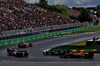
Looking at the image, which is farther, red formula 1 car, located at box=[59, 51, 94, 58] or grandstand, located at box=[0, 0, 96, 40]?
grandstand, located at box=[0, 0, 96, 40]

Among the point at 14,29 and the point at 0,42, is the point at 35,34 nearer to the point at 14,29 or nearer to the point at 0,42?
the point at 14,29

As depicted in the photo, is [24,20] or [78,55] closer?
[78,55]

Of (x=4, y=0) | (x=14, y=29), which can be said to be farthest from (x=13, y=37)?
(x=4, y=0)

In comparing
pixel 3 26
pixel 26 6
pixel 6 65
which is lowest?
pixel 6 65

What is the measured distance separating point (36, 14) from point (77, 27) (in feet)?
49.4

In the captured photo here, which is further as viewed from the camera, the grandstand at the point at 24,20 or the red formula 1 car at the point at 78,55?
the grandstand at the point at 24,20

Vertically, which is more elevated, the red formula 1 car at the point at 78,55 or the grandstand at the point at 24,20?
the grandstand at the point at 24,20

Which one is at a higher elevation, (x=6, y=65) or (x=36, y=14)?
(x=36, y=14)

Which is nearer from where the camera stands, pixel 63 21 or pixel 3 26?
pixel 3 26

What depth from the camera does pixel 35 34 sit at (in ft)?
200

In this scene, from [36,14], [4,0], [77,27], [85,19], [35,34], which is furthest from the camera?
[85,19]

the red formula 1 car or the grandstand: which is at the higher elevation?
the grandstand

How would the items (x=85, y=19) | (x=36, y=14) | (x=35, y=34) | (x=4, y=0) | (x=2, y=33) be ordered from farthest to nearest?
(x=85, y=19) < (x=36, y=14) < (x=4, y=0) < (x=35, y=34) < (x=2, y=33)

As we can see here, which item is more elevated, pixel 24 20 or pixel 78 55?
pixel 24 20
